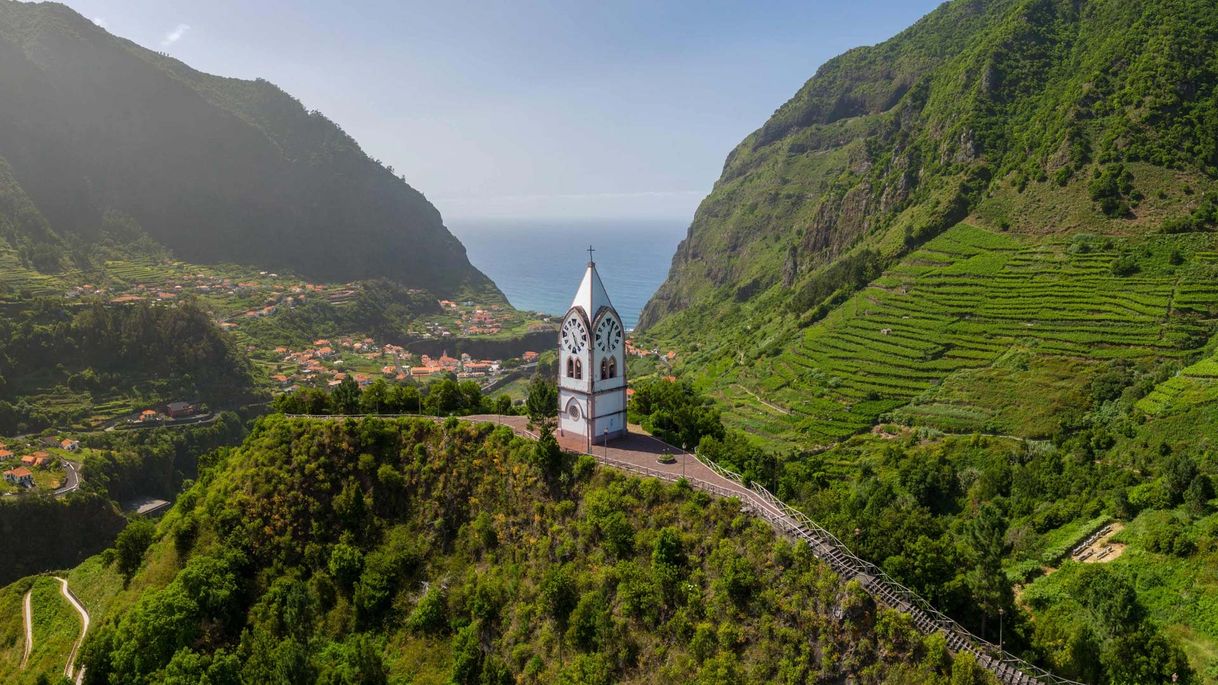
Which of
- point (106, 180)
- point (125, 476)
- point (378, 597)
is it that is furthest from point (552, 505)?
point (106, 180)

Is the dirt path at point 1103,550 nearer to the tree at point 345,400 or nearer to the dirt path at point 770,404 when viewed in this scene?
the dirt path at point 770,404

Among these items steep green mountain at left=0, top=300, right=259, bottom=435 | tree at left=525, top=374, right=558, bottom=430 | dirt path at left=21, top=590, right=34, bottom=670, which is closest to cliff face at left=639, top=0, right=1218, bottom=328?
tree at left=525, top=374, right=558, bottom=430

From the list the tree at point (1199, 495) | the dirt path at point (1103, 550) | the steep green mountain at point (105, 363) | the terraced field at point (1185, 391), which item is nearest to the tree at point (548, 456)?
the dirt path at point (1103, 550)

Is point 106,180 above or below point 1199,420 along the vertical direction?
above

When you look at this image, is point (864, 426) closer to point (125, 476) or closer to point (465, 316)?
point (125, 476)

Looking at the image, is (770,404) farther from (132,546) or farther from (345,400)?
(132,546)
